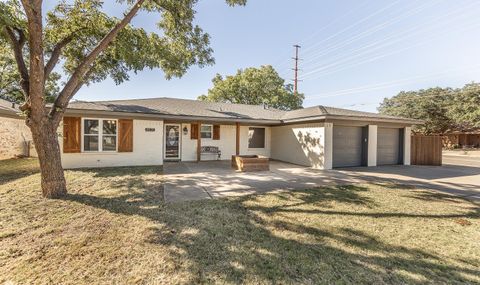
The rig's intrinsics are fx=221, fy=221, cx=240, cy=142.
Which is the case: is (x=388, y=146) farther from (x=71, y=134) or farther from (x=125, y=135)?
(x=71, y=134)

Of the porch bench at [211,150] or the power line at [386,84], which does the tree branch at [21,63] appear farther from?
the power line at [386,84]

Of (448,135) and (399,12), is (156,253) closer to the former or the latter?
(399,12)

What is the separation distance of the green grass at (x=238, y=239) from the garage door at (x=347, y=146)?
548cm

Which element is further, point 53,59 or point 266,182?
point 266,182

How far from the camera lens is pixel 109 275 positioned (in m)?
2.59

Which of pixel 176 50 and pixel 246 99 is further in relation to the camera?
pixel 246 99

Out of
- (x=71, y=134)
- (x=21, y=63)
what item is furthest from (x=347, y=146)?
(x=71, y=134)

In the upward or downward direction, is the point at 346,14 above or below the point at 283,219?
above

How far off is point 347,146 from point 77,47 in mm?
12508

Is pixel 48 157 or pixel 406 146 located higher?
pixel 406 146

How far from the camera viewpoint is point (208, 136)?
13492mm

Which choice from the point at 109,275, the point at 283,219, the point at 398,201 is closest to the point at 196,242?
the point at 109,275

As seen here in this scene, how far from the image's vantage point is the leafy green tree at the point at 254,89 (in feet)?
87.7

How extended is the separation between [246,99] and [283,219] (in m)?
24.2
